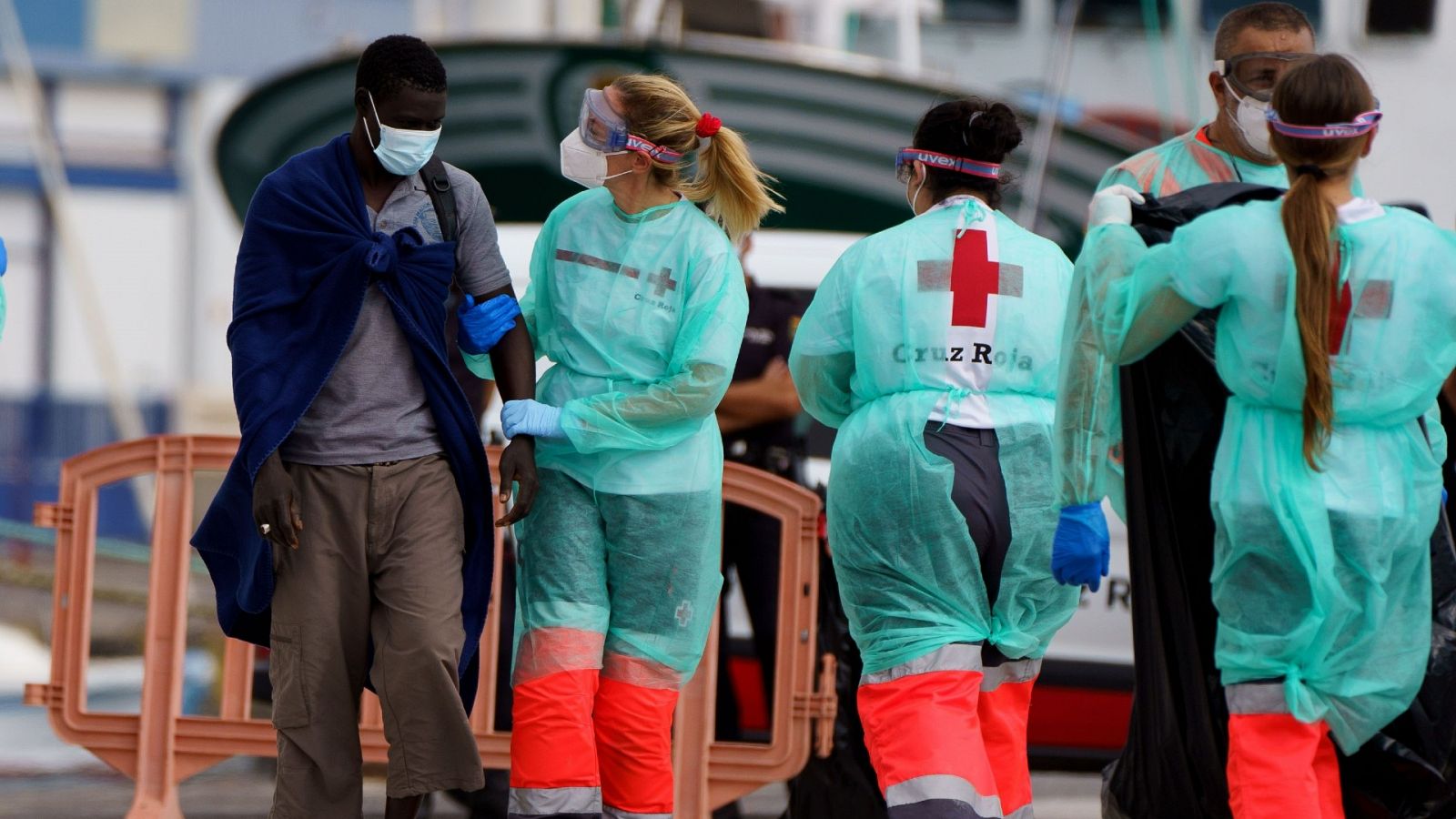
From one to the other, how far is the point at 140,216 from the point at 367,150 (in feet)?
52.3

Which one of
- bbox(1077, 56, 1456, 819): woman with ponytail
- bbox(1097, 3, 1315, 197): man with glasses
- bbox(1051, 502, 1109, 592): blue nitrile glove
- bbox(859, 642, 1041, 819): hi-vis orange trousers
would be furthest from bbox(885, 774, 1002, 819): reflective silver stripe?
bbox(1097, 3, 1315, 197): man with glasses

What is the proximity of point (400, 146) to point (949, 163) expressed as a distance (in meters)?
1.25

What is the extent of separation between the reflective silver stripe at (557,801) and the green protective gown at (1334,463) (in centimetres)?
144

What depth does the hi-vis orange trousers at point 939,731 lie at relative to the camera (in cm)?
445

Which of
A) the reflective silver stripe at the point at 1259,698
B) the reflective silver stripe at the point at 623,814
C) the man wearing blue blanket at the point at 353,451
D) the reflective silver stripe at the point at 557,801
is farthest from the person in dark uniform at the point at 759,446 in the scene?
the reflective silver stripe at the point at 1259,698

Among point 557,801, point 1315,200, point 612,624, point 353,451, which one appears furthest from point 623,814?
point 1315,200

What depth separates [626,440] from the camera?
15.4 feet

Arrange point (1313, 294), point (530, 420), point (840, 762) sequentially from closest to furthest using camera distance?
point (1313, 294)
point (530, 420)
point (840, 762)

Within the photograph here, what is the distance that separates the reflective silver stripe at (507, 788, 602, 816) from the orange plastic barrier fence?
105cm

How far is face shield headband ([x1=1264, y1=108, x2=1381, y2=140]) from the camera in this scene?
3.95 m

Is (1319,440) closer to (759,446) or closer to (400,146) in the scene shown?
(400,146)

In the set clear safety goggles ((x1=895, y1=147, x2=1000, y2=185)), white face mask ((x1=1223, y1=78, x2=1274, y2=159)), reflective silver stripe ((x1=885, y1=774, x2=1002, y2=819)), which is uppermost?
white face mask ((x1=1223, y1=78, x2=1274, y2=159))

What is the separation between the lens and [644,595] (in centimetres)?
481

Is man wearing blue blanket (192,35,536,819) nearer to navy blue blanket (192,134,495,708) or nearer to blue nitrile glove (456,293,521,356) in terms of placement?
navy blue blanket (192,134,495,708)
